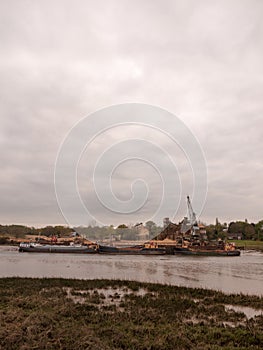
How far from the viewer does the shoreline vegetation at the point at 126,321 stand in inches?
416

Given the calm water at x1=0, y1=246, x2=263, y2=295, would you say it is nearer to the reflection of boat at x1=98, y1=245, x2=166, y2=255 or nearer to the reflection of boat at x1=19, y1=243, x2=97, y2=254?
the reflection of boat at x1=98, y1=245, x2=166, y2=255

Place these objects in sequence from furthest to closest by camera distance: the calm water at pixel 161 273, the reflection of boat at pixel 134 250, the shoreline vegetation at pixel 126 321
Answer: the reflection of boat at pixel 134 250 → the calm water at pixel 161 273 → the shoreline vegetation at pixel 126 321

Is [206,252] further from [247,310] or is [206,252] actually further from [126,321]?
[126,321]

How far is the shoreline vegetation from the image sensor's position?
34.7 feet

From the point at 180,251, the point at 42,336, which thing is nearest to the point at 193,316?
the point at 42,336

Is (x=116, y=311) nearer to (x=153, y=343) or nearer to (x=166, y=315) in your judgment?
(x=166, y=315)

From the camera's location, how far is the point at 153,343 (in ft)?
34.7

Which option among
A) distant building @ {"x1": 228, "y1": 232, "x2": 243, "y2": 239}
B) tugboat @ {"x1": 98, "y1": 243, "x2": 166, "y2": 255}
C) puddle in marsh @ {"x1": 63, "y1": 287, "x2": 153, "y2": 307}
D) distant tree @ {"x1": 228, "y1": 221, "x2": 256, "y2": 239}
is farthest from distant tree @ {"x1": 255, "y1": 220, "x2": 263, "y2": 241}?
puddle in marsh @ {"x1": 63, "y1": 287, "x2": 153, "y2": 307}

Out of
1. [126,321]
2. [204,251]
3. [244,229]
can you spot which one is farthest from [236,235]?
[126,321]

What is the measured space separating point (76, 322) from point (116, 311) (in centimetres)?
269

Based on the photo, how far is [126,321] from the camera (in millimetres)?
13234

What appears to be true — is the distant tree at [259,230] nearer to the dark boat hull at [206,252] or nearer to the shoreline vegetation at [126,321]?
the dark boat hull at [206,252]

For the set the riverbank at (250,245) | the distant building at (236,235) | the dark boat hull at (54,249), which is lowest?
the dark boat hull at (54,249)

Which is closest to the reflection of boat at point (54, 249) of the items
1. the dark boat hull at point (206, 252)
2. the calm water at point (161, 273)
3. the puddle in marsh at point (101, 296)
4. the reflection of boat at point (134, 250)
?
the reflection of boat at point (134, 250)
